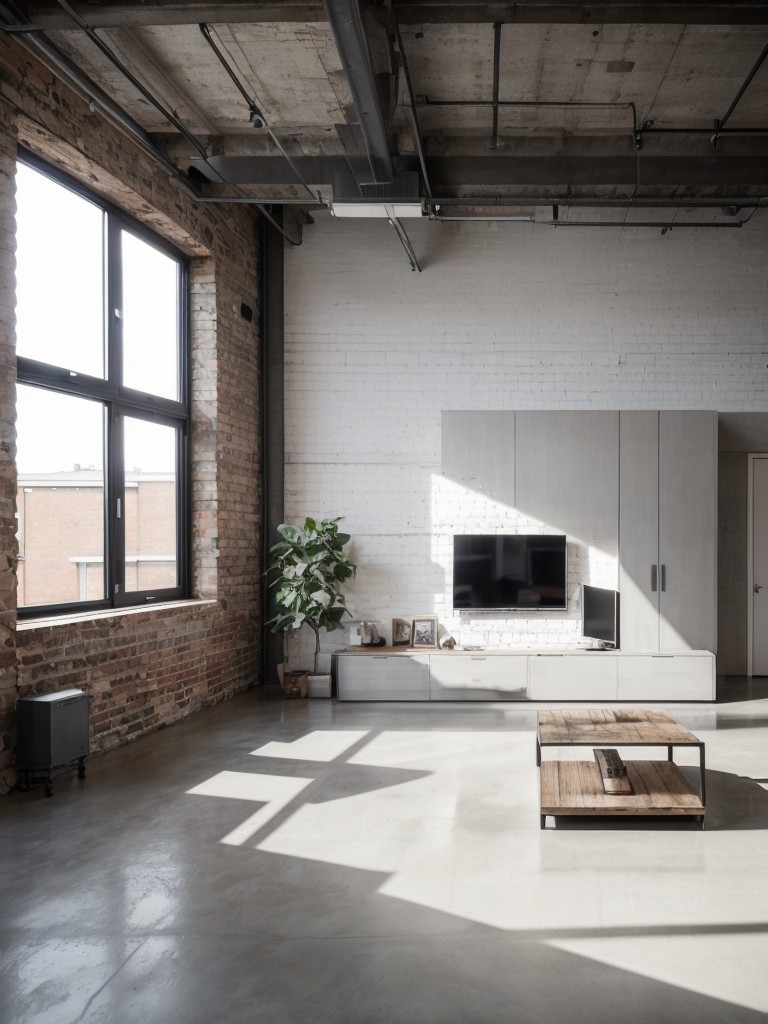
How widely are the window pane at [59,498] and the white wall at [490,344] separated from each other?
2891 mm

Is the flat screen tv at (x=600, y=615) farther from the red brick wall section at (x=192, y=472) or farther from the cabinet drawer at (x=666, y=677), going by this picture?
the red brick wall section at (x=192, y=472)

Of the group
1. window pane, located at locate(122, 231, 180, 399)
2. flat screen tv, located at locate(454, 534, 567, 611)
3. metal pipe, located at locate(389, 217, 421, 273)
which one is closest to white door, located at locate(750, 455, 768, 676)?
flat screen tv, located at locate(454, 534, 567, 611)

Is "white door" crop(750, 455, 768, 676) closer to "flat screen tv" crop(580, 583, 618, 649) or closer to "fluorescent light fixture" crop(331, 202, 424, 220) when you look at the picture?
"flat screen tv" crop(580, 583, 618, 649)

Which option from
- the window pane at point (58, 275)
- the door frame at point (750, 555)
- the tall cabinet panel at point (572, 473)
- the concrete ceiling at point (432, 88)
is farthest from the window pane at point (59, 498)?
the door frame at point (750, 555)

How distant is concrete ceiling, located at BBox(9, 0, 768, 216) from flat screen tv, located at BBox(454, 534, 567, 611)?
10.1 feet

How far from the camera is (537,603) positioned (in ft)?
26.4

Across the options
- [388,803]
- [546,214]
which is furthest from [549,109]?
[388,803]

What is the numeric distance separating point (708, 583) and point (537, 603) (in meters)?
1.60

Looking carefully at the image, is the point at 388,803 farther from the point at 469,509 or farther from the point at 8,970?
the point at 469,509

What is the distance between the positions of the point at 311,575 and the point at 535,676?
2.28m

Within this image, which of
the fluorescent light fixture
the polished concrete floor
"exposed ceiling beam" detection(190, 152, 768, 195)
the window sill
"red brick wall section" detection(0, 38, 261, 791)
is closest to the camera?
the polished concrete floor

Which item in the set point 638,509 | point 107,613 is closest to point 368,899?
point 107,613

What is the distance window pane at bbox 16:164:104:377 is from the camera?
17.2 ft

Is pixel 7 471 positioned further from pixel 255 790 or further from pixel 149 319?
pixel 149 319
